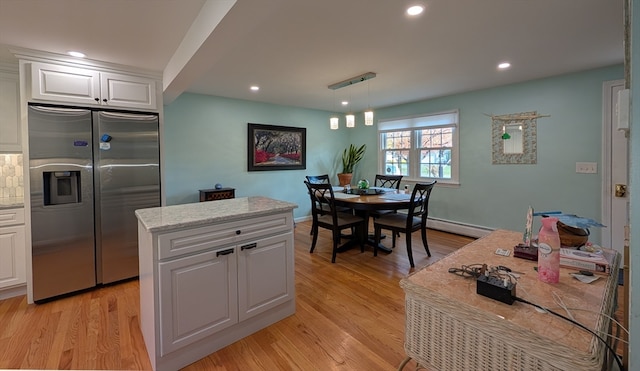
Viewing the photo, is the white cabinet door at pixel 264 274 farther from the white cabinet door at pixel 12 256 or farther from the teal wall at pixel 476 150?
the teal wall at pixel 476 150

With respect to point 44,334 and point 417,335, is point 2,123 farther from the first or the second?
point 417,335

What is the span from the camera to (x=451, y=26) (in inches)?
86.4

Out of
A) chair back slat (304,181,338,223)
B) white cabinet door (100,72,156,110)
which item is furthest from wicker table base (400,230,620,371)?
white cabinet door (100,72,156,110)

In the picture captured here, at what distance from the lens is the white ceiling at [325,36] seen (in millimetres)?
1860

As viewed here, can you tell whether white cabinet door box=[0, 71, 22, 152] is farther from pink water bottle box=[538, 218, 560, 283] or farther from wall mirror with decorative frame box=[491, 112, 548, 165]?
wall mirror with decorative frame box=[491, 112, 548, 165]

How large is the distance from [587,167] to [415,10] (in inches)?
120

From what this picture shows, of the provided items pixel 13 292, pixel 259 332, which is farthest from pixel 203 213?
pixel 13 292

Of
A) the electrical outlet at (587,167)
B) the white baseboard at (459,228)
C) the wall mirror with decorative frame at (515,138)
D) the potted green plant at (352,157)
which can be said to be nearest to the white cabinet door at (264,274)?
the white baseboard at (459,228)

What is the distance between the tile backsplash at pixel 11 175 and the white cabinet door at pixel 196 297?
2.59m

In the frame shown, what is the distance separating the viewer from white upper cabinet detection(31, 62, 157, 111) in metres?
2.44

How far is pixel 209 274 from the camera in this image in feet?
5.67

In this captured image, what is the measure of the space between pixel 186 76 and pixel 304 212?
11.4 feet

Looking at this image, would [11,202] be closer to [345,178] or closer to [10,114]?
[10,114]

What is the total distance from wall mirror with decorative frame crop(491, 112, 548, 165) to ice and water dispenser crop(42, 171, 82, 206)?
502 centimetres
